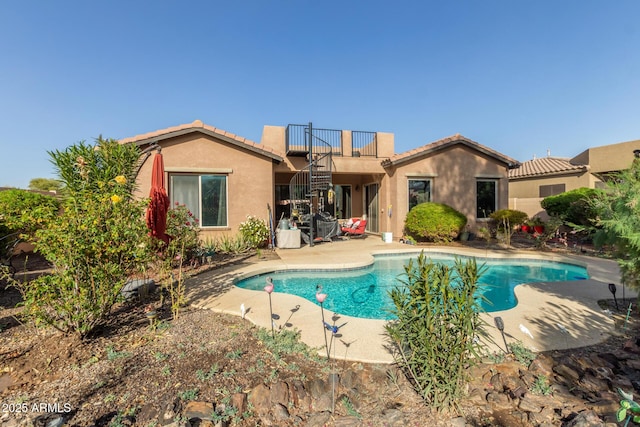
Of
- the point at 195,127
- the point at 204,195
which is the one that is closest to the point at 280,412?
the point at 204,195

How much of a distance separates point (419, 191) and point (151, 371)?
1306cm

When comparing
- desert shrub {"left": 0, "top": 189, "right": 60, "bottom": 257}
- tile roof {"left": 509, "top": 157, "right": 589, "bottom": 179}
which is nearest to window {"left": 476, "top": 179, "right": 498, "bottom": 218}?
tile roof {"left": 509, "top": 157, "right": 589, "bottom": 179}

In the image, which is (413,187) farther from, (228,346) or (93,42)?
(93,42)

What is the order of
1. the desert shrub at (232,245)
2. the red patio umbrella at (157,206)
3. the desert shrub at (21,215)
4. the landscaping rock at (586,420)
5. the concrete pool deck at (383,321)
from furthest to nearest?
the desert shrub at (232,245)
the red patio umbrella at (157,206)
the concrete pool deck at (383,321)
the desert shrub at (21,215)
the landscaping rock at (586,420)

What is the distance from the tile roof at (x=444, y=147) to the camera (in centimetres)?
1334

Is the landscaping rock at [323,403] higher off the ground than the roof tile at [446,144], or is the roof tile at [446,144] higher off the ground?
the roof tile at [446,144]

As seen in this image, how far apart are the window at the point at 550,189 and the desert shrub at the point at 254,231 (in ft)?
58.3

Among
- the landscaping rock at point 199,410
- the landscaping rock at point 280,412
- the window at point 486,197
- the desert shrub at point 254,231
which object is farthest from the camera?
the window at point 486,197

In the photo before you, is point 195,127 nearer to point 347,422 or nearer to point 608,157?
point 347,422

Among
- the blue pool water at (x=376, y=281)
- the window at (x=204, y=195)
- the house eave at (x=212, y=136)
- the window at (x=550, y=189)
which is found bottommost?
the blue pool water at (x=376, y=281)

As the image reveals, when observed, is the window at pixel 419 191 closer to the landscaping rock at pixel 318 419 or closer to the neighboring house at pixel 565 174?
the neighboring house at pixel 565 174

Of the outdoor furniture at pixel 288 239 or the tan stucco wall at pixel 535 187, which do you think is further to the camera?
the tan stucco wall at pixel 535 187

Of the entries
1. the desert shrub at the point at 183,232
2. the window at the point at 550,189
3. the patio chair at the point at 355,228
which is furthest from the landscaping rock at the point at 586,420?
the window at the point at 550,189

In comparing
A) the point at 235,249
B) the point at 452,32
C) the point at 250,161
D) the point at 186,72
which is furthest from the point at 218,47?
the point at 452,32
